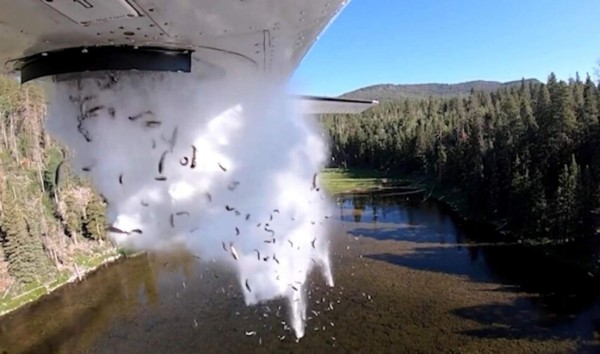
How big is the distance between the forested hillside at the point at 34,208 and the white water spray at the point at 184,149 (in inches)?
808

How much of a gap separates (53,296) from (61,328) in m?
6.50

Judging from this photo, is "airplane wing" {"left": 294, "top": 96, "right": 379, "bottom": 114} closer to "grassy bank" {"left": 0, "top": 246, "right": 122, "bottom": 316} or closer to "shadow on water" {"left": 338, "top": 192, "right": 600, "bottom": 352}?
"shadow on water" {"left": 338, "top": 192, "right": 600, "bottom": 352}

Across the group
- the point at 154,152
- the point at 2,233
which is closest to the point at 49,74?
the point at 154,152

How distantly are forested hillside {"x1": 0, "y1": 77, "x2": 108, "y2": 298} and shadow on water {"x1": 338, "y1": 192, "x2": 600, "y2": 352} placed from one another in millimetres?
21549

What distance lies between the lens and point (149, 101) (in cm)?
387

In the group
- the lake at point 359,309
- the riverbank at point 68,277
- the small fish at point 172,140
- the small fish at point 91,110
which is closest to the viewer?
the small fish at point 91,110

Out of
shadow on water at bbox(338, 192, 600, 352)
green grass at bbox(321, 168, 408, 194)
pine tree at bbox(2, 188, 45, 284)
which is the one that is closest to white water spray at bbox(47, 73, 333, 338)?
shadow on water at bbox(338, 192, 600, 352)

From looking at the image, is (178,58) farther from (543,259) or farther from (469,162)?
(469,162)

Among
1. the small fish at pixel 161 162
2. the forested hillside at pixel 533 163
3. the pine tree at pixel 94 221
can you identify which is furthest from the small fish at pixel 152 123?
the pine tree at pixel 94 221

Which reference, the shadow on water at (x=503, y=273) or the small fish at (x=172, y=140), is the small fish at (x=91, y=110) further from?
the shadow on water at (x=503, y=273)

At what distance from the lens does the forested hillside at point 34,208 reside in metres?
29.7

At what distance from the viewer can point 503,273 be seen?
25.2 metres

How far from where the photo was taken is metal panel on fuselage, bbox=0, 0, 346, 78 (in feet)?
8.34

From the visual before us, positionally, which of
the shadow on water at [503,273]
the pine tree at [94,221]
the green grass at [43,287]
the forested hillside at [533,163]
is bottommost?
the green grass at [43,287]
